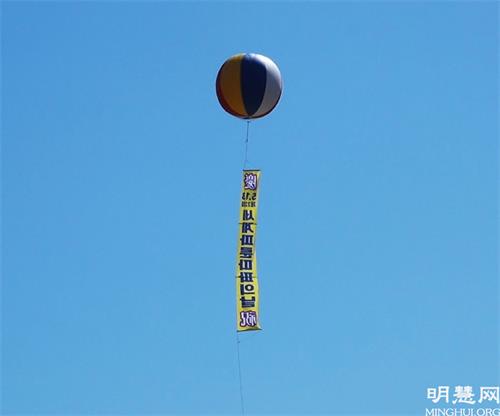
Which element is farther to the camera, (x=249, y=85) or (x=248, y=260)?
(x=249, y=85)

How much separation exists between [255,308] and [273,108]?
7.40 meters

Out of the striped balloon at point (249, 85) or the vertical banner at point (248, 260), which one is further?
the striped balloon at point (249, 85)

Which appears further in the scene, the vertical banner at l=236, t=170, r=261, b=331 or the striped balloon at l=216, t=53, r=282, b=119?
the striped balloon at l=216, t=53, r=282, b=119

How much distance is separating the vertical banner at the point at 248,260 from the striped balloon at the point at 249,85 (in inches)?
92.6

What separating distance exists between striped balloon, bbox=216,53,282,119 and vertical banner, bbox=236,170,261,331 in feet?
7.72

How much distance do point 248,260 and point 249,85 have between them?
20.0ft

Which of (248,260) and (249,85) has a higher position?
(249,85)

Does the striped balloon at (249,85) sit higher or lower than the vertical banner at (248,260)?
higher

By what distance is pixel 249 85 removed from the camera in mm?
52312

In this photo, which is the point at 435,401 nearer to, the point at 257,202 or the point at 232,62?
the point at 257,202

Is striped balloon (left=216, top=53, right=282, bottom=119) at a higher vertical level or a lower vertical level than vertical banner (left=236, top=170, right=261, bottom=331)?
higher

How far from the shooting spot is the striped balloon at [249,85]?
172 ft

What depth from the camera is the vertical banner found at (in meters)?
50.6

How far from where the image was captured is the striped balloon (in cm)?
5234
